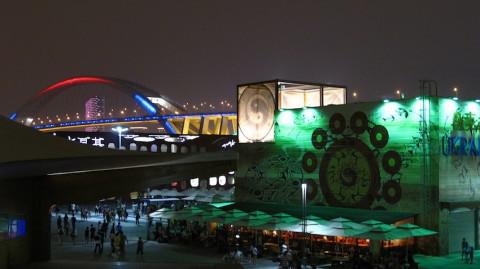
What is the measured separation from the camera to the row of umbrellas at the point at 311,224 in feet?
96.1

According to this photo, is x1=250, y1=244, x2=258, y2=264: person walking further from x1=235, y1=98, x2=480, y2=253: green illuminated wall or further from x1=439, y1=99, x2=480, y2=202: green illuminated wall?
x1=439, y1=99, x2=480, y2=202: green illuminated wall

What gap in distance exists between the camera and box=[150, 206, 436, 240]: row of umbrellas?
29297 millimetres

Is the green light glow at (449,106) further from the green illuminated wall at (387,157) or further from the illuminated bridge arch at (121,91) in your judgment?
the illuminated bridge arch at (121,91)

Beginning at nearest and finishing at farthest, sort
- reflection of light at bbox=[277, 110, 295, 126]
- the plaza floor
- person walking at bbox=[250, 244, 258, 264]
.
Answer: the plaza floor, person walking at bbox=[250, 244, 258, 264], reflection of light at bbox=[277, 110, 295, 126]

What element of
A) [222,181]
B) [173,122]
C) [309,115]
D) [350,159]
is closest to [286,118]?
[309,115]

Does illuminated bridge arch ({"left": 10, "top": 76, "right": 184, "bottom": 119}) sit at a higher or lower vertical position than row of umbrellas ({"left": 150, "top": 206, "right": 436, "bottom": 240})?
higher

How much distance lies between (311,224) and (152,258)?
26.4 feet

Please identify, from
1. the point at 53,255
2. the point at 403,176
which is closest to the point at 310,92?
the point at 403,176

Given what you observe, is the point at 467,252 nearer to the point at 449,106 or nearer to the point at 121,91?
the point at 449,106

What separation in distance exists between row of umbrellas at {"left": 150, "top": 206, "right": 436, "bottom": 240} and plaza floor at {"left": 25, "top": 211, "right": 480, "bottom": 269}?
168 cm

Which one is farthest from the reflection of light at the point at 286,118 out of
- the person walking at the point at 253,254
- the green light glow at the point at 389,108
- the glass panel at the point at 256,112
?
the person walking at the point at 253,254

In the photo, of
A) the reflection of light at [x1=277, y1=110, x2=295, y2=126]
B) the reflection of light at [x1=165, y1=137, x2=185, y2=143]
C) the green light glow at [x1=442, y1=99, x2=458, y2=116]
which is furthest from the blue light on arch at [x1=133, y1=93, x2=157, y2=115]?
the green light glow at [x1=442, y1=99, x2=458, y2=116]

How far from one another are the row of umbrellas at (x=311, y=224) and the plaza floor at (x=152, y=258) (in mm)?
1677

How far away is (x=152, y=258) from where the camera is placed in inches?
1232
